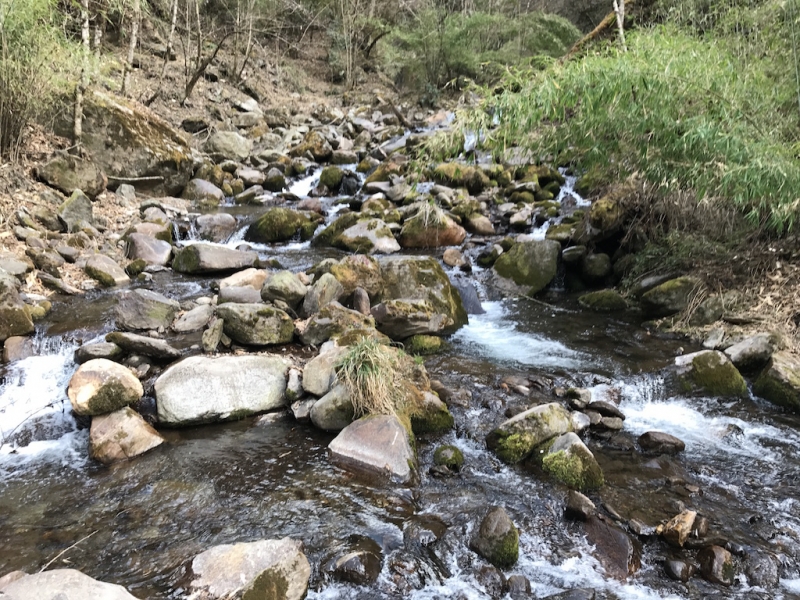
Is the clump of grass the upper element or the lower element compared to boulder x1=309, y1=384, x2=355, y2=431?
upper

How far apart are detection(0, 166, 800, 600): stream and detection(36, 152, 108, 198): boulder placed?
4519 mm

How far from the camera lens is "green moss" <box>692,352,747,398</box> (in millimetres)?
4418

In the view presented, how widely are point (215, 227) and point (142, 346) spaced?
193 inches

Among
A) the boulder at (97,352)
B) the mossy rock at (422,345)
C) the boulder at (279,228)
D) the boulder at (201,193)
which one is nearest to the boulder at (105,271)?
the boulder at (97,352)

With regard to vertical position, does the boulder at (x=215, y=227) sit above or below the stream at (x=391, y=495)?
above

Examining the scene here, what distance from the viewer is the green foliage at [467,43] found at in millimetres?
17672

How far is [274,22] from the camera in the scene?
1945 cm

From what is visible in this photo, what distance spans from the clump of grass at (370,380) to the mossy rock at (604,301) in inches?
156

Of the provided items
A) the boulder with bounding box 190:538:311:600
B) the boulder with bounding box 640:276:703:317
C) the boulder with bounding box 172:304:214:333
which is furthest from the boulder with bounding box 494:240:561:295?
the boulder with bounding box 190:538:311:600

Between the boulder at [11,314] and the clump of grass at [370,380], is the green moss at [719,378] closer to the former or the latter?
the clump of grass at [370,380]

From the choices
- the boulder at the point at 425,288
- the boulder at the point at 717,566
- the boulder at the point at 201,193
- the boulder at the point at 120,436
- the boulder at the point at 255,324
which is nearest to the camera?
the boulder at the point at 717,566

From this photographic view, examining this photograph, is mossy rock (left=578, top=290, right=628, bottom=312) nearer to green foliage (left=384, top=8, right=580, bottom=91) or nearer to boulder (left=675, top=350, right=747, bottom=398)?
boulder (left=675, top=350, right=747, bottom=398)

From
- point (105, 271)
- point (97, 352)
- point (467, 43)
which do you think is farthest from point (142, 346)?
point (467, 43)

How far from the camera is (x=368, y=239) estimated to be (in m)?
8.46
